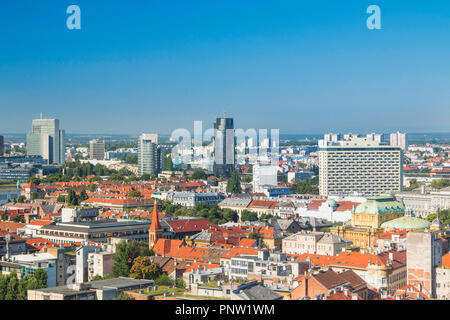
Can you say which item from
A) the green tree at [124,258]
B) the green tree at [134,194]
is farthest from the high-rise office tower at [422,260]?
the green tree at [134,194]

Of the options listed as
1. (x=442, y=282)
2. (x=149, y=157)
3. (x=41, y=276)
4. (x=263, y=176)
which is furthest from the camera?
(x=149, y=157)

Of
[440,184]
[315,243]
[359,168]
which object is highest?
[359,168]

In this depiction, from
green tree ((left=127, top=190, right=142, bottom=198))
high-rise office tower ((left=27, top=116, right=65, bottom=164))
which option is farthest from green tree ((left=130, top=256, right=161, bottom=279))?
high-rise office tower ((left=27, top=116, right=65, bottom=164))

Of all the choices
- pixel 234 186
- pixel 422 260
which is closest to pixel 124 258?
pixel 422 260

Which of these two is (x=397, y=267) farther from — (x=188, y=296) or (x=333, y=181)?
(x=333, y=181)

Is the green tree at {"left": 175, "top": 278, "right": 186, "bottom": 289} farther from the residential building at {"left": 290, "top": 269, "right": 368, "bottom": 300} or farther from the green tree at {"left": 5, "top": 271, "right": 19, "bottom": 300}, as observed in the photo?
the green tree at {"left": 5, "top": 271, "right": 19, "bottom": 300}

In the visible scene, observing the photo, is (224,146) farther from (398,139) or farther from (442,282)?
(442,282)

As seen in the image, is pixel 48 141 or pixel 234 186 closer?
pixel 234 186
